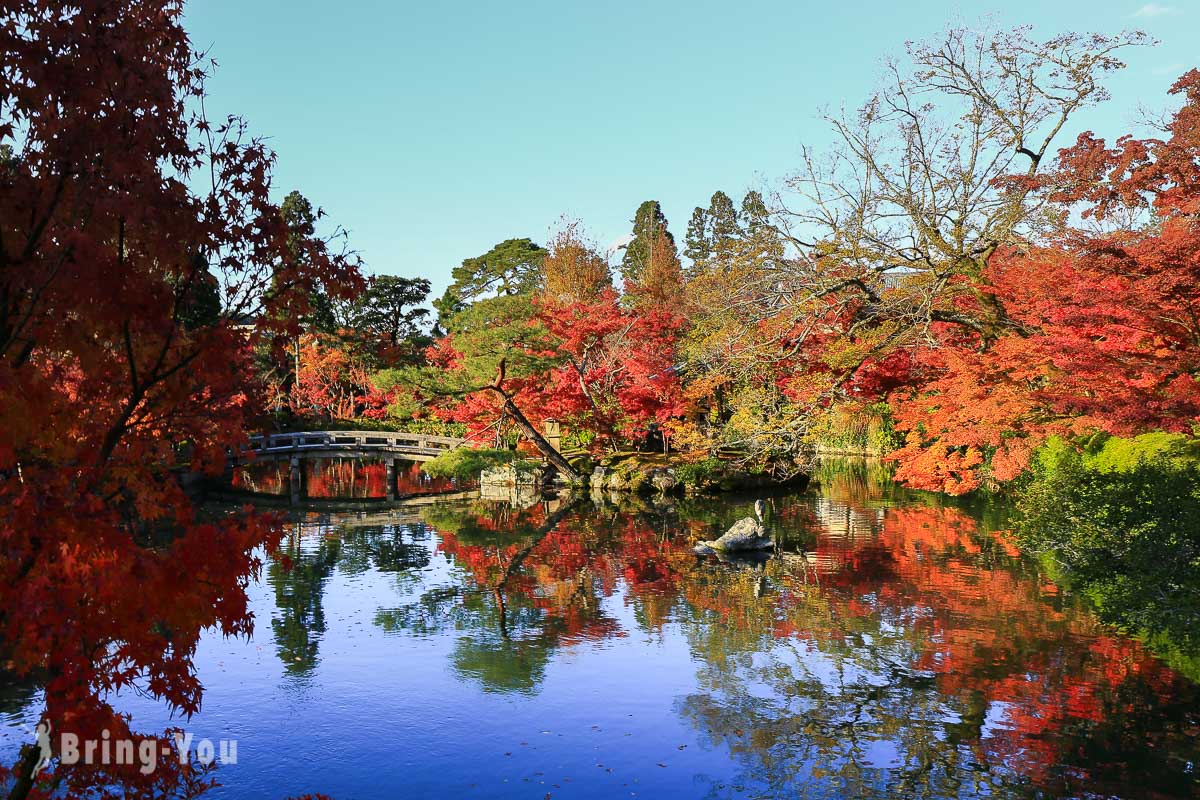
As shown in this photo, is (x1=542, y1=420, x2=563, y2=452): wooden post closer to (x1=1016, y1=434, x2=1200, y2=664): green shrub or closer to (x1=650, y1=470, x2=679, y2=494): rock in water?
(x1=650, y1=470, x2=679, y2=494): rock in water

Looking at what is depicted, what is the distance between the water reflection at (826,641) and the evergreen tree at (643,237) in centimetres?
3460

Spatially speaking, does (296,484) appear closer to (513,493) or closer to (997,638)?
(513,493)

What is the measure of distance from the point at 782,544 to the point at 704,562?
234 cm

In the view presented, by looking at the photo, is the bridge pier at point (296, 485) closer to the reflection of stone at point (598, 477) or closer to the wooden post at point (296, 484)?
the wooden post at point (296, 484)

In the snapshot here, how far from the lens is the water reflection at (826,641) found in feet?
23.1

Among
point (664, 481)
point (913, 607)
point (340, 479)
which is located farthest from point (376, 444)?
point (913, 607)

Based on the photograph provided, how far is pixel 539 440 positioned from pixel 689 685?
663 inches

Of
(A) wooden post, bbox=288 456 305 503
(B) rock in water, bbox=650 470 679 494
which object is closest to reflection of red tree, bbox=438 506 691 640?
(B) rock in water, bbox=650 470 679 494

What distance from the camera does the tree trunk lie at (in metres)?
25.1

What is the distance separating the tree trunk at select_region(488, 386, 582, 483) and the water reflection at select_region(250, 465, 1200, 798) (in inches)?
238

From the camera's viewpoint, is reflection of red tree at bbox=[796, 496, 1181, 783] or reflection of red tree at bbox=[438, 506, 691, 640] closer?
reflection of red tree at bbox=[796, 496, 1181, 783]

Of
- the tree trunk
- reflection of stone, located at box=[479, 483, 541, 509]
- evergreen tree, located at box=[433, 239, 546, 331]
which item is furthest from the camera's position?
evergreen tree, located at box=[433, 239, 546, 331]

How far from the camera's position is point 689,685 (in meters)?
9.13

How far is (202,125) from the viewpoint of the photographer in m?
4.85
